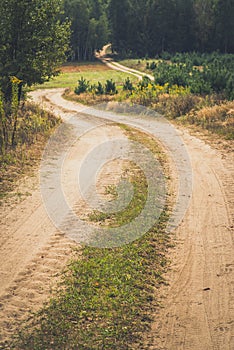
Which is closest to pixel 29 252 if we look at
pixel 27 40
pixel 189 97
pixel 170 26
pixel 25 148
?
pixel 25 148

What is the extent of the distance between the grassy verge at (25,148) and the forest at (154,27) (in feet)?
155

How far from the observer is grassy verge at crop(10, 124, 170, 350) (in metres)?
4.98

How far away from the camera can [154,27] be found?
2655 inches

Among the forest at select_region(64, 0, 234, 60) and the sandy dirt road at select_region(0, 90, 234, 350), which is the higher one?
the forest at select_region(64, 0, 234, 60)

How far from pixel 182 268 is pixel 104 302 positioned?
1.60 meters

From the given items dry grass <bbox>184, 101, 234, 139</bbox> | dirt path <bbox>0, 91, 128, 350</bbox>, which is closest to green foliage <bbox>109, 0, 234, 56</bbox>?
dry grass <bbox>184, 101, 234, 139</bbox>

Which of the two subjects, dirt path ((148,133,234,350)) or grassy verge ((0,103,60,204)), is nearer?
dirt path ((148,133,234,350))

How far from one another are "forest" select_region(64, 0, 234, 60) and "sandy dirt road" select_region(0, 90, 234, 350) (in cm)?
5475

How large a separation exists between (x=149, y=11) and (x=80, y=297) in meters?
67.5

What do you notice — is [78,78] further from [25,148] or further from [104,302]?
[104,302]

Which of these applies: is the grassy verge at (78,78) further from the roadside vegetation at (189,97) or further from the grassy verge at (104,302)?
the grassy verge at (104,302)

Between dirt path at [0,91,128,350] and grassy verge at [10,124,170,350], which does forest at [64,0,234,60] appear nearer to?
dirt path at [0,91,128,350]

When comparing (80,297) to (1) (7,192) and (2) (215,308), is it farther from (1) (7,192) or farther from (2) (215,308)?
(1) (7,192)

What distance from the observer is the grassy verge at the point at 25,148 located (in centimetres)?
1090
